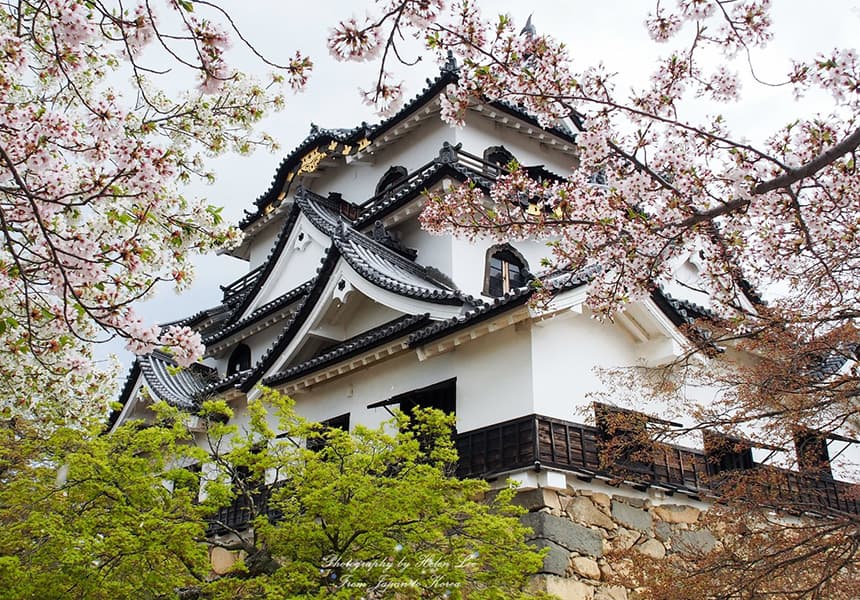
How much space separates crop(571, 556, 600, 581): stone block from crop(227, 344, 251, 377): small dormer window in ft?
37.9

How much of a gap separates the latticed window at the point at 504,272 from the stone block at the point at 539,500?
18.6 feet

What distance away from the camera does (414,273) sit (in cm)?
1432

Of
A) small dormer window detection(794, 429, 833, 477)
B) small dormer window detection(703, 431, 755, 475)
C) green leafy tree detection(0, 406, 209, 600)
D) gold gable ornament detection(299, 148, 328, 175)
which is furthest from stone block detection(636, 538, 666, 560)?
gold gable ornament detection(299, 148, 328, 175)

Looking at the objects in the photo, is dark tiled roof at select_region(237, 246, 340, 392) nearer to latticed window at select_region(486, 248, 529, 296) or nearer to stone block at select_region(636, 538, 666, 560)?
latticed window at select_region(486, 248, 529, 296)

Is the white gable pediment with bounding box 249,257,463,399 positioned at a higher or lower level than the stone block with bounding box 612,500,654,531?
higher

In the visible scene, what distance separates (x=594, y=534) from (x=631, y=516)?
83cm

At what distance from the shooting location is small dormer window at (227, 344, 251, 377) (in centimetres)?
1883

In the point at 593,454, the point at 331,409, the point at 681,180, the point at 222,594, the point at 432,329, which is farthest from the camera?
the point at 331,409

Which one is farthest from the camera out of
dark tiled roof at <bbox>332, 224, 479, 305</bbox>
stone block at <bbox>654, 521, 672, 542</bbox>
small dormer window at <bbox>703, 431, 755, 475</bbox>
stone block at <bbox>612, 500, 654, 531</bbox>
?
dark tiled roof at <bbox>332, 224, 479, 305</bbox>

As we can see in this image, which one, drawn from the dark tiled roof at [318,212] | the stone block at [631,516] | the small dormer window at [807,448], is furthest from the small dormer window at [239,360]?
the small dormer window at [807,448]

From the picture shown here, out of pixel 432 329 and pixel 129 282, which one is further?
pixel 432 329

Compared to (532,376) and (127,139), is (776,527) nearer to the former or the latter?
(532,376)

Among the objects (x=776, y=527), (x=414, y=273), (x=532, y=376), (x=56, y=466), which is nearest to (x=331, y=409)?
(x=414, y=273)

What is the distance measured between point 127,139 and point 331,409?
28.5ft
